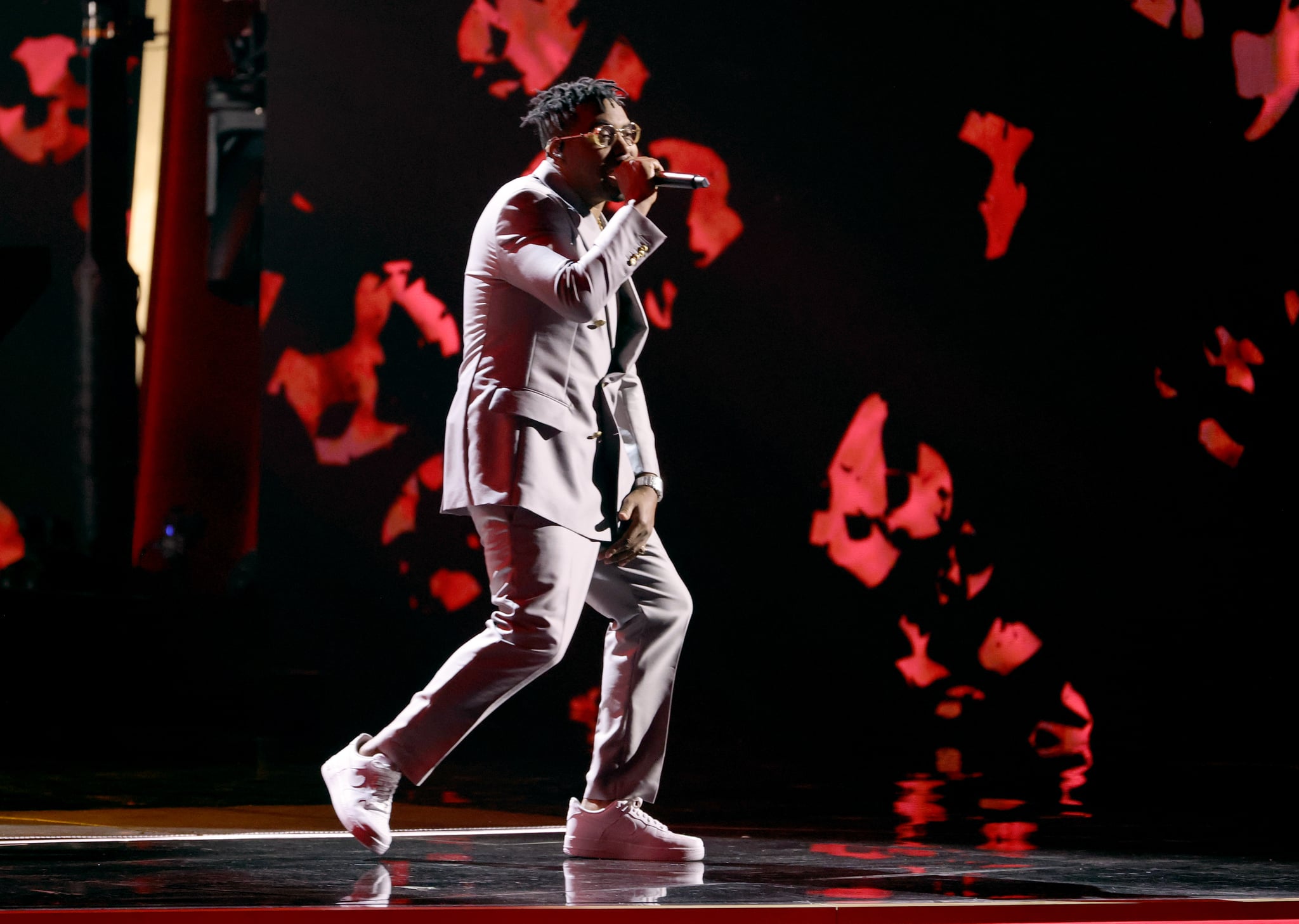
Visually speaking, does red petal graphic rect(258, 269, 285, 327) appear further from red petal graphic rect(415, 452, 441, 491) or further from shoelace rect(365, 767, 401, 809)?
shoelace rect(365, 767, 401, 809)

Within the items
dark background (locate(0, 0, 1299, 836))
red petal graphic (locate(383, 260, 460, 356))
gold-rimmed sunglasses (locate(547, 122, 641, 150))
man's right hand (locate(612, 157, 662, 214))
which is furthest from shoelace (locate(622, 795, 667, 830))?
red petal graphic (locate(383, 260, 460, 356))

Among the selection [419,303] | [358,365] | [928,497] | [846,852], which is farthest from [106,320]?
[846,852]

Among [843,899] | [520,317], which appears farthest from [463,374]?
[843,899]

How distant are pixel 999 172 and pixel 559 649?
277 cm

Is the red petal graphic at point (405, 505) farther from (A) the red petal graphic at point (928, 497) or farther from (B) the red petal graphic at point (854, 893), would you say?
(B) the red petal graphic at point (854, 893)

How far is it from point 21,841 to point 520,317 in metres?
1.11

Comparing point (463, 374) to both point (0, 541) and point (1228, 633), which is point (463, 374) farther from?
point (1228, 633)

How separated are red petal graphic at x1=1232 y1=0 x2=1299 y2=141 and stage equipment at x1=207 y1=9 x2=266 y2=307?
2819 millimetres

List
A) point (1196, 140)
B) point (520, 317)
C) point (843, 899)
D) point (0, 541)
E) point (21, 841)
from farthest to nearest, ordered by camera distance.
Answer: point (1196, 140), point (0, 541), point (21, 841), point (520, 317), point (843, 899)

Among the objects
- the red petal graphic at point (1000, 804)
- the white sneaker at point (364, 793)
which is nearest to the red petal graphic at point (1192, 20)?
the red petal graphic at point (1000, 804)

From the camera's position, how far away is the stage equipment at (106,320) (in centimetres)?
431

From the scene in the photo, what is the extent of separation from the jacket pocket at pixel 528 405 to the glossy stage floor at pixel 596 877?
0.61 meters

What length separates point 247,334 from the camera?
465cm

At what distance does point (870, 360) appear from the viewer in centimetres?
442
